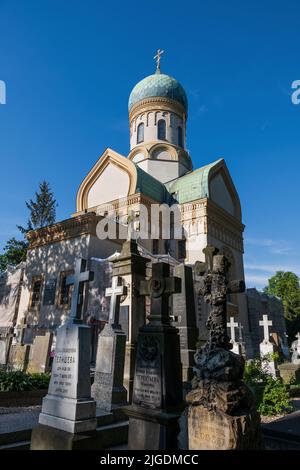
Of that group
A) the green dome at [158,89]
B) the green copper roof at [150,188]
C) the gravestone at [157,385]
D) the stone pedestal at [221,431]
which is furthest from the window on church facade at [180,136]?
the stone pedestal at [221,431]

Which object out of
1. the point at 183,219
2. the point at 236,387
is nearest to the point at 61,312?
the point at 183,219

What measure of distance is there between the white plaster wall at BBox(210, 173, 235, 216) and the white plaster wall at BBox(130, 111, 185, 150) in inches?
220

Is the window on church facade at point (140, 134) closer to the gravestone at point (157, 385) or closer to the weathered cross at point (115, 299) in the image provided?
the weathered cross at point (115, 299)

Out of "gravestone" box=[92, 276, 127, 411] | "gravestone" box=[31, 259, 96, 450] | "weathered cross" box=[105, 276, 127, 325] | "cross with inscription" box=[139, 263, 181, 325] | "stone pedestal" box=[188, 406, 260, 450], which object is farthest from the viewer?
"weathered cross" box=[105, 276, 127, 325]

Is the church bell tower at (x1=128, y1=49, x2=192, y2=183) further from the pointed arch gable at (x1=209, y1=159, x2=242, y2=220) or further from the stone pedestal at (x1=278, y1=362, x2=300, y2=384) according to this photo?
the stone pedestal at (x1=278, y1=362, x2=300, y2=384)

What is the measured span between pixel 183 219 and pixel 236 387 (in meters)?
19.5

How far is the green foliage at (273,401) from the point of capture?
24.0ft

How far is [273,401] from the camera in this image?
7465 millimetres

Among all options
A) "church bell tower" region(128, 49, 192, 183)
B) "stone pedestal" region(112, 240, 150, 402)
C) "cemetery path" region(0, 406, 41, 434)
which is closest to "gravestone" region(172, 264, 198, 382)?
"stone pedestal" region(112, 240, 150, 402)

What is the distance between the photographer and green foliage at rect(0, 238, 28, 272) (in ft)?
86.9

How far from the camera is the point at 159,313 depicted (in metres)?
4.64

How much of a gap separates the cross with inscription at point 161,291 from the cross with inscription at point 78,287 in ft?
3.16

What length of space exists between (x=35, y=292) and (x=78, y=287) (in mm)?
14435

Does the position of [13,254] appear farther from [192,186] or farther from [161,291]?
[161,291]
